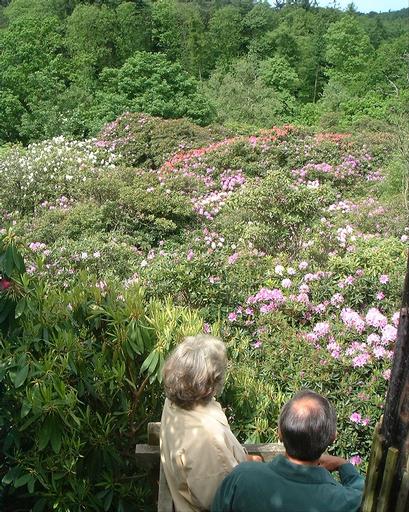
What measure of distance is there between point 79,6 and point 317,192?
35.3m

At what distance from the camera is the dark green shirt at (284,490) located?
1.67 m

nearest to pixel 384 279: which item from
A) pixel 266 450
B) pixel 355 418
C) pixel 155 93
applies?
pixel 355 418

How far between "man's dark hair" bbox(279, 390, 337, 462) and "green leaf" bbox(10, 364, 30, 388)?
123 cm

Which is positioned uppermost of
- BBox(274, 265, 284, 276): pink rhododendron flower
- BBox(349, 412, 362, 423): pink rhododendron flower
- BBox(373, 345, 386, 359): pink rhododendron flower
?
BBox(274, 265, 284, 276): pink rhododendron flower

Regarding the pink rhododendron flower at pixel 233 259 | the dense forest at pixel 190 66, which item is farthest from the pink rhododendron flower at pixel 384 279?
the dense forest at pixel 190 66

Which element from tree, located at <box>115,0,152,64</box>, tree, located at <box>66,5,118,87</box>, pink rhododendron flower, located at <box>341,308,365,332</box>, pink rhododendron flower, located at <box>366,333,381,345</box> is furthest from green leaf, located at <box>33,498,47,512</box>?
tree, located at <box>115,0,152,64</box>

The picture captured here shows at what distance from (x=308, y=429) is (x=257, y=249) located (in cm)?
517

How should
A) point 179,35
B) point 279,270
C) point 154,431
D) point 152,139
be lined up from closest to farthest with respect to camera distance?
point 154,431 < point 279,270 < point 152,139 < point 179,35

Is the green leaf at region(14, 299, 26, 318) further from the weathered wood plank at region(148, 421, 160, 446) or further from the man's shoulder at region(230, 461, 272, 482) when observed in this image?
the man's shoulder at region(230, 461, 272, 482)

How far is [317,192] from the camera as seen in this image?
23.4 feet

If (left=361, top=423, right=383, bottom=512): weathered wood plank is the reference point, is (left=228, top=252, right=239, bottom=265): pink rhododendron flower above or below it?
below

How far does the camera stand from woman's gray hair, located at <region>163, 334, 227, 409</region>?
82.3 inches

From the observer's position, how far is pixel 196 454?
78.7 inches

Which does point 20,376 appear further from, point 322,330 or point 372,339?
point 372,339
